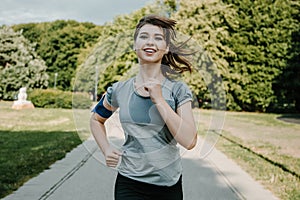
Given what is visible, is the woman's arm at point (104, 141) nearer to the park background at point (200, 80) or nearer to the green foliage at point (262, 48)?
the park background at point (200, 80)

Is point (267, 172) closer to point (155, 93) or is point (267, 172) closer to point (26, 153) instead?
point (26, 153)

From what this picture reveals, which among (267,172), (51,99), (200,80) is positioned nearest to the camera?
(200,80)

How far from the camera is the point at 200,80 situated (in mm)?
2771

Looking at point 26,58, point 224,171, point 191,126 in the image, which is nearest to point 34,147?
point 224,171

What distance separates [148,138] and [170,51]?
19.1 inches

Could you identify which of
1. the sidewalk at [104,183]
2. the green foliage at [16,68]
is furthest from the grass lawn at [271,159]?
the green foliage at [16,68]

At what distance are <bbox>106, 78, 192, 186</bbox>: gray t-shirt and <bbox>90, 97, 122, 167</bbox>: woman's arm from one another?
6 centimetres

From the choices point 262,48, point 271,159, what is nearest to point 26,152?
point 271,159

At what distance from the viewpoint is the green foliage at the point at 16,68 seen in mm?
39312

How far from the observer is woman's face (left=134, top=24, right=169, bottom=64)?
2.00 metres

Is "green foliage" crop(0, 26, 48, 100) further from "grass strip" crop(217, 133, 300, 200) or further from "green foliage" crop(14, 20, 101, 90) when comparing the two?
"grass strip" crop(217, 133, 300, 200)

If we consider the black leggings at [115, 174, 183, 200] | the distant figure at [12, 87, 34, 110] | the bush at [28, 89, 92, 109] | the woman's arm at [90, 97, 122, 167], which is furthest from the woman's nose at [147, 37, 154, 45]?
the bush at [28, 89, 92, 109]

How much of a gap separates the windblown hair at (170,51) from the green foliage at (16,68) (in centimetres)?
3902

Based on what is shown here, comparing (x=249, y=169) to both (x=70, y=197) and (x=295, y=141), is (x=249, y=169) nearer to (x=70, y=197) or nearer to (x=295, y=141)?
(x=70, y=197)
